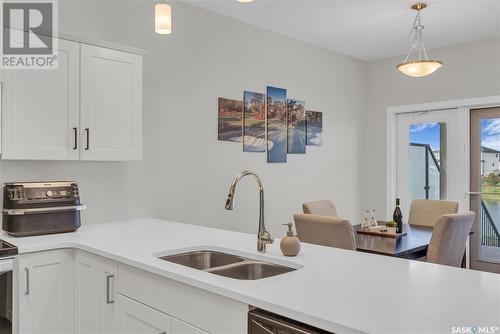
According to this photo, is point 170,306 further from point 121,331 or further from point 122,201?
point 122,201

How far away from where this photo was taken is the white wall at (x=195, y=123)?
2.91 m

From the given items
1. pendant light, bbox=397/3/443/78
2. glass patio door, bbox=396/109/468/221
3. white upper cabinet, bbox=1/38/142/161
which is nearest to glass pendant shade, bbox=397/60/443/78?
pendant light, bbox=397/3/443/78

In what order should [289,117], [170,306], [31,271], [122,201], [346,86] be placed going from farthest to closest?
[346,86] < [289,117] < [122,201] < [31,271] < [170,306]

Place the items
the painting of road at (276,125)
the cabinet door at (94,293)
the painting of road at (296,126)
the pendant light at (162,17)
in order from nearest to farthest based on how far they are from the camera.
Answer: the cabinet door at (94,293) < the pendant light at (162,17) < the painting of road at (276,125) < the painting of road at (296,126)

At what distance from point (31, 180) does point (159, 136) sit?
1008 mm

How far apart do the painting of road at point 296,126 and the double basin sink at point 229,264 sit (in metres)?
2.48

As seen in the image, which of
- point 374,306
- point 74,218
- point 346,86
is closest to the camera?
point 374,306

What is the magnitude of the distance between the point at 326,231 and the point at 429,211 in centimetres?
177

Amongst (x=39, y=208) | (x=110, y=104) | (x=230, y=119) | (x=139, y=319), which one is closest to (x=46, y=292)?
(x=39, y=208)

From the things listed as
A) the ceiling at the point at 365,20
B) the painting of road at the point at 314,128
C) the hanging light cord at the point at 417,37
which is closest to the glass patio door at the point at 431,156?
the hanging light cord at the point at 417,37

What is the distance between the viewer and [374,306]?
1.16 metres

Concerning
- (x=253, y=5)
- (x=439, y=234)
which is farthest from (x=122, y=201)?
(x=439, y=234)

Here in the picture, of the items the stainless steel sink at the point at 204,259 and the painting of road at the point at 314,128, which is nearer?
the stainless steel sink at the point at 204,259

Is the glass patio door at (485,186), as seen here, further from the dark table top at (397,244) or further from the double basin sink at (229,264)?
the double basin sink at (229,264)
